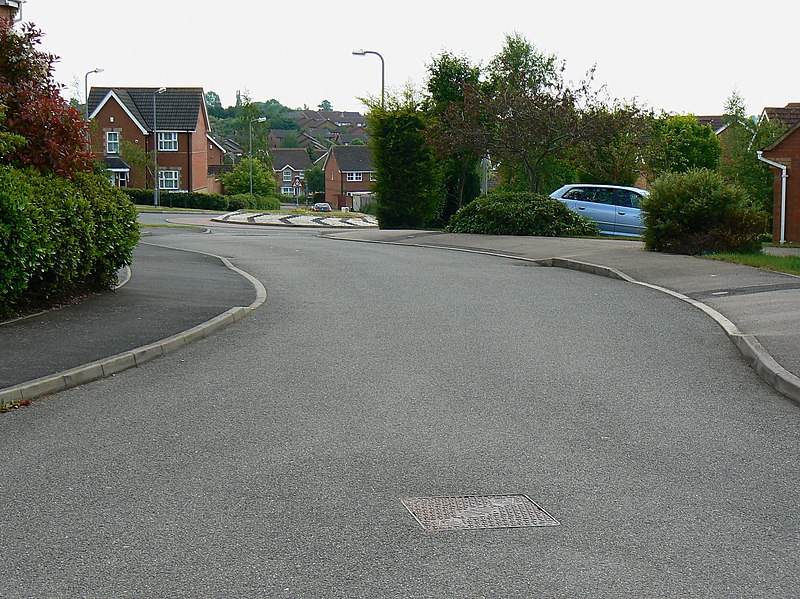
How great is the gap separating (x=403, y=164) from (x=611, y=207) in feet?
26.3

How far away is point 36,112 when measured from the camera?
533 inches

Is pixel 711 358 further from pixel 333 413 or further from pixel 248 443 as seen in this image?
pixel 248 443

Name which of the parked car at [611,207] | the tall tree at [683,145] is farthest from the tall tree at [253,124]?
the parked car at [611,207]

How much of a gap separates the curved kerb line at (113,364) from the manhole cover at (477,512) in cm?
383

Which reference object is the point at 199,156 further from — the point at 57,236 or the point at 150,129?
the point at 57,236

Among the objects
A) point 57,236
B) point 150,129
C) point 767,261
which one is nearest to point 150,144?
point 150,129

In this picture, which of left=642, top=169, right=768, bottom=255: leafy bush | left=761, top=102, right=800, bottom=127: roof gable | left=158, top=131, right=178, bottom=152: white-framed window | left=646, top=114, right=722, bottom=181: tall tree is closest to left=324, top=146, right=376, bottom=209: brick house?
left=158, top=131, right=178, bottom=152: white-framed window

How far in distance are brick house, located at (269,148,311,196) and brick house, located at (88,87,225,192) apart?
60.0 m

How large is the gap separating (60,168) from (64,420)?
23.8 feet

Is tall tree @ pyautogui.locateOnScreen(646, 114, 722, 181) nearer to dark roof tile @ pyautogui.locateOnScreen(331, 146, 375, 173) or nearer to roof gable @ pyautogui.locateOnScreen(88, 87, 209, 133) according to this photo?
roof gable @ pyautogui.locateOnScreen(88, 87, 209, 133)

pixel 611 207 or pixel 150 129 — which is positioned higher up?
pixel 150 129

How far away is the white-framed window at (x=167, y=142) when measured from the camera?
7931cm

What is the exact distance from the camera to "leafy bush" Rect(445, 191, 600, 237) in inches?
1106

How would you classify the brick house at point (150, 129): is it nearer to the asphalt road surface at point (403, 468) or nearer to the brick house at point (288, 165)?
the brick house at point (288, 165)
